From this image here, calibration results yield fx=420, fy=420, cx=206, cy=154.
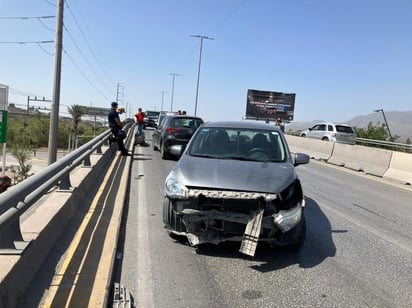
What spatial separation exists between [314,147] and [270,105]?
35.0m

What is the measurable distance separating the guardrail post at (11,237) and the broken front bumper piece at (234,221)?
181cm

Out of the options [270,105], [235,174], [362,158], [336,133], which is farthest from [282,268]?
[270,105]

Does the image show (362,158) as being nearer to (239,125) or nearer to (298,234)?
(239,125)

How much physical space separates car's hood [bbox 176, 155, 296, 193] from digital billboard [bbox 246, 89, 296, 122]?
49607 millimetres

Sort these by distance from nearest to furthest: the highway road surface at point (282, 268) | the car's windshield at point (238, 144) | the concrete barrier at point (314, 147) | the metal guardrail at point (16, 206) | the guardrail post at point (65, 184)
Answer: the metal guardrail at point (16, 206), the highway road surface at point (282, 268), the guardrail post at point (65, 184), the car's windshield at point (238, 144), the concrete barrier at point (314, 147)

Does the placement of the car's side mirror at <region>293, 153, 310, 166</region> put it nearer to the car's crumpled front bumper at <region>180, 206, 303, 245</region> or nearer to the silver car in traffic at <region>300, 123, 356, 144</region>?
the car's crumpled front bumper at <region>180, 206, 303, 245</region>

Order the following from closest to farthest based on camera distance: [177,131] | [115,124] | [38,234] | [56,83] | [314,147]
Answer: [38,234] < [115,124] < [177,131] < [56,83] < [314,147]

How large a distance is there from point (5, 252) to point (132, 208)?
395 cm

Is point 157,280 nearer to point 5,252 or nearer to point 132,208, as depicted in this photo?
point 5,252

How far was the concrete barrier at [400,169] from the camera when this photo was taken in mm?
13569

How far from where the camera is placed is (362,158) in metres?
16.5

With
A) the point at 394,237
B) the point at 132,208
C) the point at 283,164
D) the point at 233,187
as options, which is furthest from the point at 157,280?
the point at 394,237

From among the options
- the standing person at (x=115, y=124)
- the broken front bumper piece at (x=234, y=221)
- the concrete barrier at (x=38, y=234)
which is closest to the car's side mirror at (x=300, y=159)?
the broken front bumper piece at (x=234, y=221)

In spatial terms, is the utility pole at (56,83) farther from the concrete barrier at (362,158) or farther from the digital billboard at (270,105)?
the digital billboard at (270,105)
